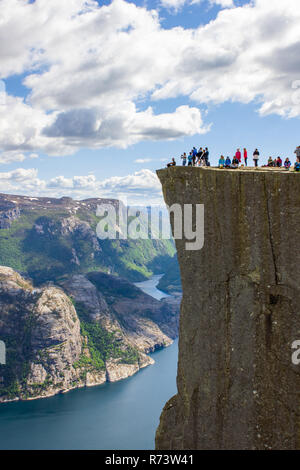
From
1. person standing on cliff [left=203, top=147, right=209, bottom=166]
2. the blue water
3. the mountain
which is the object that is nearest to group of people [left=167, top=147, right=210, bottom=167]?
person standing on cliff [left=203, top=147, right=209, bottom=166]

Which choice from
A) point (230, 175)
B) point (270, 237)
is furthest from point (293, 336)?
point (230, 175)

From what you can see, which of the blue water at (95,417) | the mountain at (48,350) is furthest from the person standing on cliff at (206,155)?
the mountain at (48,350)

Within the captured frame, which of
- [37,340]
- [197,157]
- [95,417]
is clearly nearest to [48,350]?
[37,340]

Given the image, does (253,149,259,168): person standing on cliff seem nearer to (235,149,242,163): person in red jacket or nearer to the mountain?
(235,149,242,163): person in red jacket

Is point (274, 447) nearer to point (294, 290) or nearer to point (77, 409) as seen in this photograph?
point (294, 290)

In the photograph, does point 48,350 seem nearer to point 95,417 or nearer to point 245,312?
point 95,417
